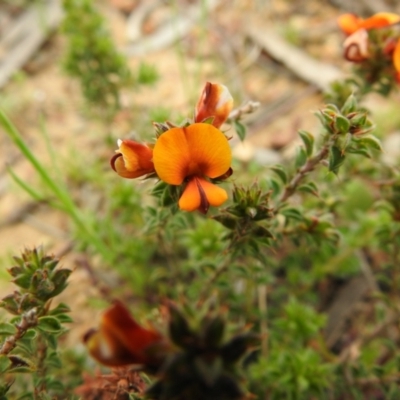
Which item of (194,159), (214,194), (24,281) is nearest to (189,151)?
(194,159)

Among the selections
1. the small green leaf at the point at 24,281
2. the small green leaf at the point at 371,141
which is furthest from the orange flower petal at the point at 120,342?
the small green leaf at the point at 371,141

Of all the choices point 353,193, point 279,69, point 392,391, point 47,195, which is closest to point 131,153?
point 392,391

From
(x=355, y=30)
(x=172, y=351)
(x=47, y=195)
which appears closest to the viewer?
(x=172, y=351)

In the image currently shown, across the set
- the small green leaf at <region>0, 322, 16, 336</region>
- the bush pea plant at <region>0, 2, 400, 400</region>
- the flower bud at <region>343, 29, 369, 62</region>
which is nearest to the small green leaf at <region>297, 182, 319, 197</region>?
the bush pea plant at <region>0, 2, 400, 400</region>

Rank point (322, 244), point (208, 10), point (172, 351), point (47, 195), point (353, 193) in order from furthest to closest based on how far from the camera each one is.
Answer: point (208, 10), point (47, 195), point (353, 193), point (322, 244), point (172, 351)

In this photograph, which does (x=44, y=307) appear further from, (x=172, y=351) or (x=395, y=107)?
(x=395, y=107)

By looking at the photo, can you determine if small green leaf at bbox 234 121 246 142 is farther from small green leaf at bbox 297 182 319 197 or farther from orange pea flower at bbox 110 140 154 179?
orange pea flower at bbox 110 140 154 179
